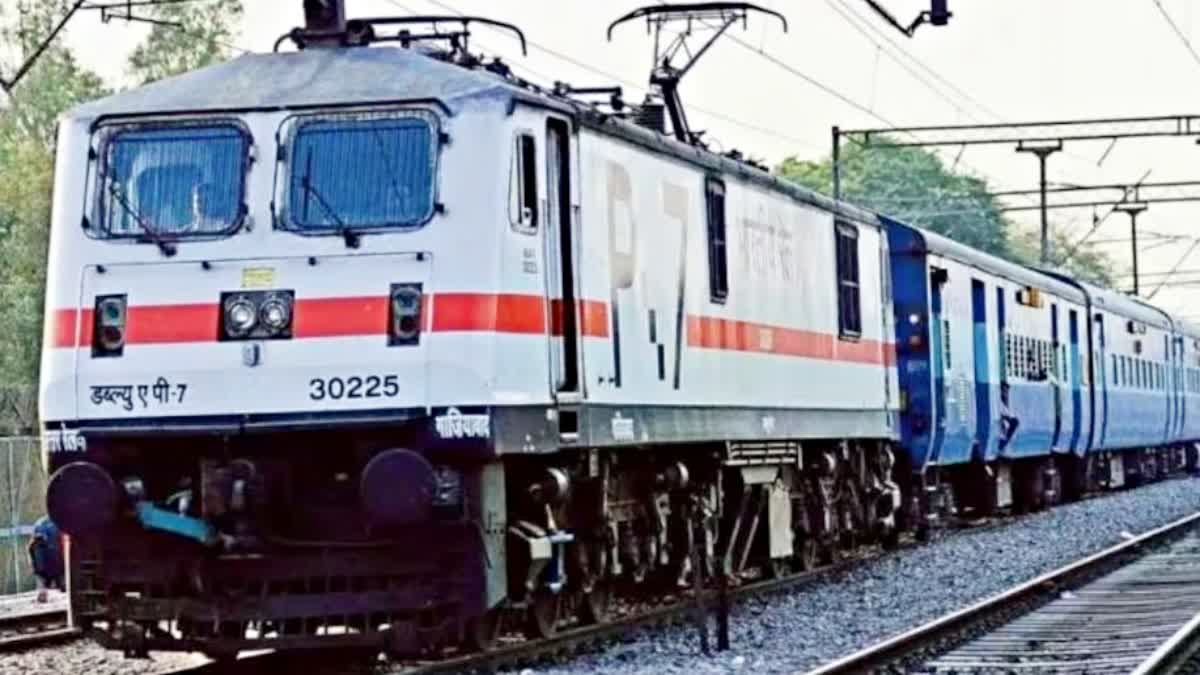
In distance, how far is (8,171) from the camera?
187 ft

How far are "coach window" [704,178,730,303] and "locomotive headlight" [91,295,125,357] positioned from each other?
520 centimetres

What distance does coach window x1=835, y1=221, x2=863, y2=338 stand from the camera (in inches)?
839

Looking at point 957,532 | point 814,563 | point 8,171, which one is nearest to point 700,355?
point 814,563

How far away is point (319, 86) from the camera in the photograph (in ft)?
43.9

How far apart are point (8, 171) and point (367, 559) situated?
1819 inches

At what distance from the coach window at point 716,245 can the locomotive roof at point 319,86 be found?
307 cm

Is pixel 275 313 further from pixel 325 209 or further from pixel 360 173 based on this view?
pixel 360 173

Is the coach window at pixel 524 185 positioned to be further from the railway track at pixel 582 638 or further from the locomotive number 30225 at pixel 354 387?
the railway track at pixel 582 638

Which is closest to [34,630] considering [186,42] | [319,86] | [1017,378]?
[319,86]

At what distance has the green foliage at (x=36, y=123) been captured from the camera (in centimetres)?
4884

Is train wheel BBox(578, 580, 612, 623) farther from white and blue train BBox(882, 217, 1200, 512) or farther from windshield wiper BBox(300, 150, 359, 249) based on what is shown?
white and blue train BBox(882, 217, 1200, 512)

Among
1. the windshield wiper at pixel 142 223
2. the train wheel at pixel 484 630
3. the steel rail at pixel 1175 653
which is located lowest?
the steel rail at pixel 1175 653

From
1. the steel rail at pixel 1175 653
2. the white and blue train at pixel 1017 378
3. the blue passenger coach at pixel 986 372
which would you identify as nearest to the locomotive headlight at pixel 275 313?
the steel rail at pixel 1175 653

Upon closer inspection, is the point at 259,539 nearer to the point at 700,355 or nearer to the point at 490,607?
the point at 490,607
